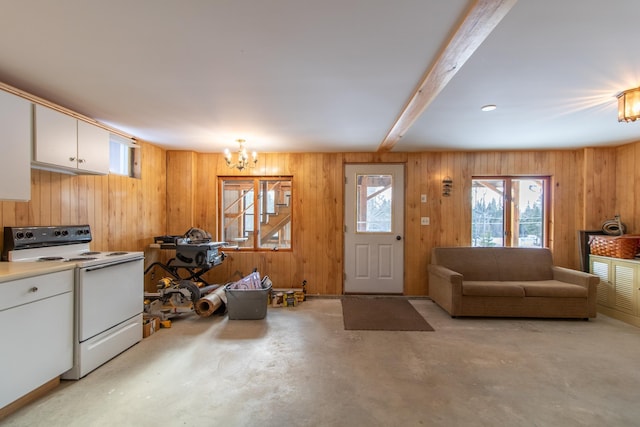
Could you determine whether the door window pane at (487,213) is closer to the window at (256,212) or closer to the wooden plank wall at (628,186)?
the wooden plank wall at (628,186)

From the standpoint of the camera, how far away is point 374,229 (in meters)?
4.51

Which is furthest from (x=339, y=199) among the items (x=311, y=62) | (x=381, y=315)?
(x=311, y=62)

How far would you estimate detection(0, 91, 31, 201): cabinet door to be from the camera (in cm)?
203

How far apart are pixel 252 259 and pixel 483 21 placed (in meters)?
4.00

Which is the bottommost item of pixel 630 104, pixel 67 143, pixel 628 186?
pixel 628 186

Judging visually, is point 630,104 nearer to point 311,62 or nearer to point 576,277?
point 576,277

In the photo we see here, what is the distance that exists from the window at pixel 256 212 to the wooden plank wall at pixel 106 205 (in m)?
0.96

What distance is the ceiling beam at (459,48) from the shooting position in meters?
1.36

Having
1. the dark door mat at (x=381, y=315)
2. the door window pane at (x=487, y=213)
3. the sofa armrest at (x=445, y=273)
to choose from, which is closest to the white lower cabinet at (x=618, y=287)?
the door window pane at (x=487, y=213)

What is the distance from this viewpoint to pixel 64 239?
2686 millimetres

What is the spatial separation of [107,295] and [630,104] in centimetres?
459

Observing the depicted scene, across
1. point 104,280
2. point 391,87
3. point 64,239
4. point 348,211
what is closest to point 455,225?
point 348,211

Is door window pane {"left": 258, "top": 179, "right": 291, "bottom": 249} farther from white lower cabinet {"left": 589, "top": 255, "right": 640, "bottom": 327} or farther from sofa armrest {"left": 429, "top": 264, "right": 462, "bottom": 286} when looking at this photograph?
white lower cabinet {"left": 589, "top": 255, "right": 640, "bottom": 327}

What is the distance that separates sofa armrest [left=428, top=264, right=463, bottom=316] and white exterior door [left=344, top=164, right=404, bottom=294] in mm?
486
